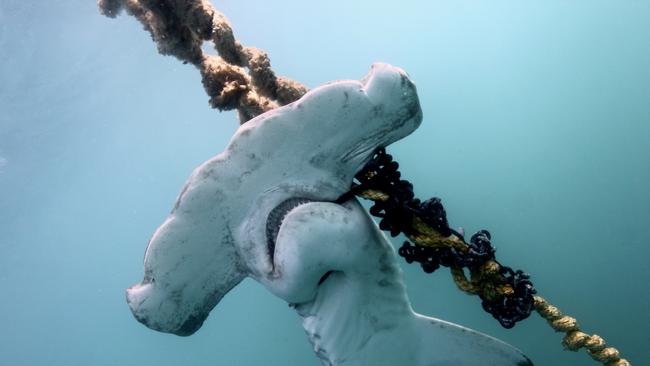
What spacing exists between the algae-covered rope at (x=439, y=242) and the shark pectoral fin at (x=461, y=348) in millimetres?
151

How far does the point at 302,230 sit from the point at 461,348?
1271 millimetres

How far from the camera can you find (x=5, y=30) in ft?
50.1

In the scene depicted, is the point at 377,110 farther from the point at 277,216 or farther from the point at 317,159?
the point at 277,216

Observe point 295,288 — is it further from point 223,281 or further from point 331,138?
point 331,138

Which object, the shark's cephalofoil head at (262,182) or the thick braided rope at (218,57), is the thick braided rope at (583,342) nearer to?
the shark's cephalofoil head at (262,182)

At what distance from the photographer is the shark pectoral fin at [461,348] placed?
7.81 ft

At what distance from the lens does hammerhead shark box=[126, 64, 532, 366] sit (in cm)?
193

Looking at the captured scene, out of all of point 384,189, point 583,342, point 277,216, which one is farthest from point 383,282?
point 583,342

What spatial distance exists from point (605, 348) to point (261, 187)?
249 centimetres

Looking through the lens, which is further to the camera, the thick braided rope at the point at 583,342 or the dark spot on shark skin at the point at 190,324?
the thick braided rope at the point at 583,342

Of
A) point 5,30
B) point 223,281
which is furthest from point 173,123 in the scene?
point 223,281

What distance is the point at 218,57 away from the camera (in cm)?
288

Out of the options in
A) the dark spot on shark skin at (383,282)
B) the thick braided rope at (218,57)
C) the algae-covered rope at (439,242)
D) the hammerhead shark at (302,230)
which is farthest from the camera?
the thick braided rope at (218,57)

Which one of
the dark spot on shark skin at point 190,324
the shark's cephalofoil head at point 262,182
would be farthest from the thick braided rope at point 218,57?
the dark spot on shark skin at point 190,324
